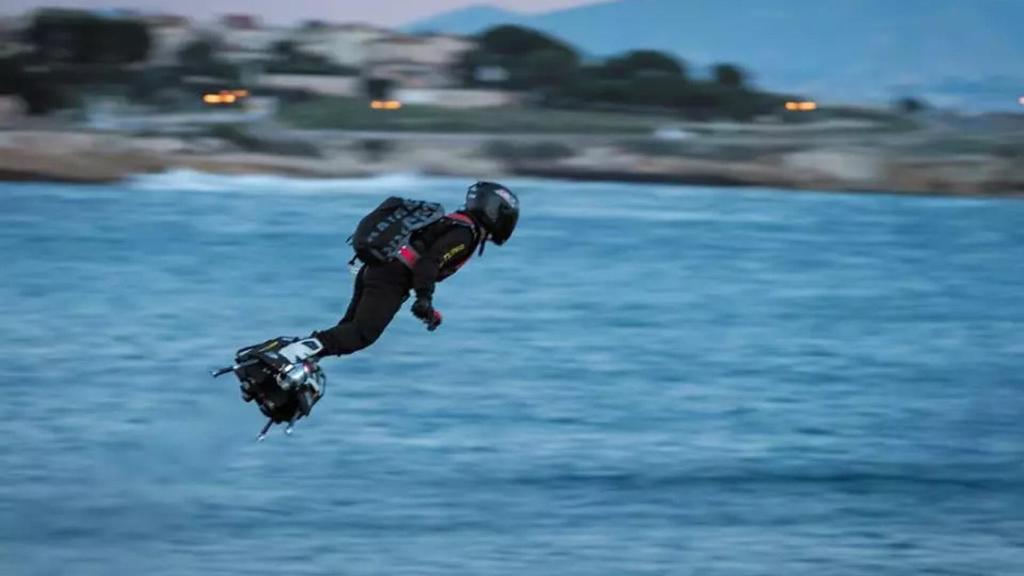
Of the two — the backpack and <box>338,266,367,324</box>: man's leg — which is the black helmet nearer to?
the backpack

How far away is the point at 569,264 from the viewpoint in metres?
44.5

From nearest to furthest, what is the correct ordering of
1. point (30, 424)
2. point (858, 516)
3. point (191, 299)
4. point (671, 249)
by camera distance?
point (858, 516), point (30, 424), point (191, 299), point (671, 249)

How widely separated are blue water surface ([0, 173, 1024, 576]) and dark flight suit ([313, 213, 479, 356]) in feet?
13.8

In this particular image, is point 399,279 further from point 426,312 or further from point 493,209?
point 493,209

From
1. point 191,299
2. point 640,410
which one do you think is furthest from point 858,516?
point 191,299

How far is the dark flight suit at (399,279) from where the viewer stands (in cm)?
1031

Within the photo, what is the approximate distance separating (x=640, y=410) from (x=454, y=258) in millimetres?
12259

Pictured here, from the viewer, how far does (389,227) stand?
406 inches

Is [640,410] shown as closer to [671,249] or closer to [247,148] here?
[671,249]

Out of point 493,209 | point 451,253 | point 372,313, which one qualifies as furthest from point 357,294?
point 493,209

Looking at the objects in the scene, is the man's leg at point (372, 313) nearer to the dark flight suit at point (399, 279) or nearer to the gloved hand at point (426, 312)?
the dark flight suit at point (399, 279)

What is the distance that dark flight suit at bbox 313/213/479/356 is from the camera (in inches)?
406

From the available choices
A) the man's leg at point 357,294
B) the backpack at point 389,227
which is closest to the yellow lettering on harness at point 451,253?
the backpack at point 389,227

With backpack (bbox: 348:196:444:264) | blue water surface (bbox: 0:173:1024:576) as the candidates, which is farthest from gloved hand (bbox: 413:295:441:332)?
blue water surface (bbox: 0:173:1024:576)
